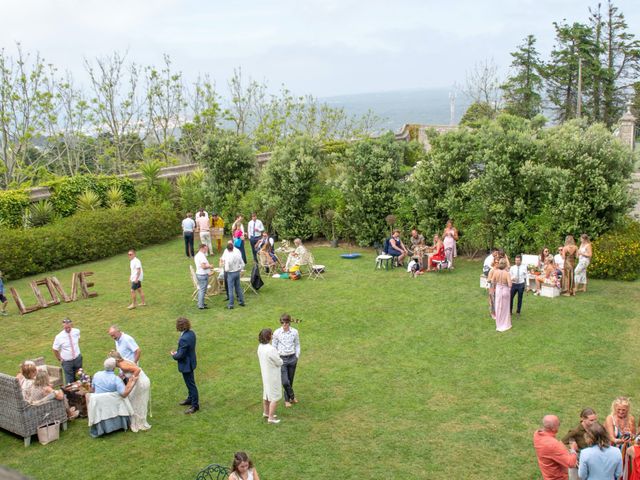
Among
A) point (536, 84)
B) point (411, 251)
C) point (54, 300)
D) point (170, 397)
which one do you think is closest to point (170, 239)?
point (54, 300)

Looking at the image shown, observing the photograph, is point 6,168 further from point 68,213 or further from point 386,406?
point 386,406

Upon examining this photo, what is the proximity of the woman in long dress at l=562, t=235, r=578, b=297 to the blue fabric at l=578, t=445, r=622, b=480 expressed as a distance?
399 inches

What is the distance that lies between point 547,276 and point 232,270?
7748mm

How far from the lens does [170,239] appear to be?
2598 centimetres

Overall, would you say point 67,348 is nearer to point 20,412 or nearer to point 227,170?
point 20,412

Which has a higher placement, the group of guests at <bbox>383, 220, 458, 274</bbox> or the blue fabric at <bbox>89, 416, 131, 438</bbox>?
the group of guests at <bbox>383, 220, 458, 274</bbox>

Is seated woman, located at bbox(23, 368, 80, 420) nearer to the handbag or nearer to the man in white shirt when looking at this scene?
the handbag

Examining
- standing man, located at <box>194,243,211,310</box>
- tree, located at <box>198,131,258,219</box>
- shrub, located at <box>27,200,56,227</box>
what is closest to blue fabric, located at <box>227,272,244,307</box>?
standing man, located at <box>194,243,211,310</box>

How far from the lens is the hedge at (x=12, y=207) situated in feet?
76.5

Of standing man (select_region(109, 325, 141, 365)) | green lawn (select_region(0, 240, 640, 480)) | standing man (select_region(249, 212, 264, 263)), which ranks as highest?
standing man (select_region(249, 212, 264, 263))

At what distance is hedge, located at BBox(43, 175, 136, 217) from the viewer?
25.1 meters

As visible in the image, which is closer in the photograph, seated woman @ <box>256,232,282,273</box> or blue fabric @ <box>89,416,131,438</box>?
blue fabric @ <box>89,416,131,438</box>

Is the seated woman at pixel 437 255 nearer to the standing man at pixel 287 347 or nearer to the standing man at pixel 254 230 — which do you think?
the standing man at pixel 254 230

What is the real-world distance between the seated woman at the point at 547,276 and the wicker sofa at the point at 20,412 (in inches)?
453
